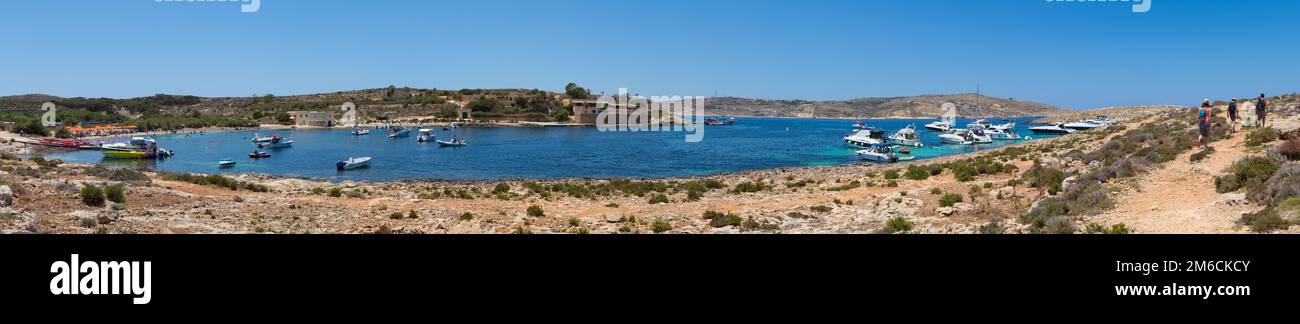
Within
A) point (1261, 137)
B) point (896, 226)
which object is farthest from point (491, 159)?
point (1261, 137)

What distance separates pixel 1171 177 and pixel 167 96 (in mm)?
189878

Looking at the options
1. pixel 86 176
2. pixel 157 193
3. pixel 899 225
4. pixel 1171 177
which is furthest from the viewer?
pixel 86 176

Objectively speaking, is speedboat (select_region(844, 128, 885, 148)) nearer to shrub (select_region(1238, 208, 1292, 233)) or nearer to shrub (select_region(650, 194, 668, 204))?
shrub (select_region(650, 194, 668, 204))

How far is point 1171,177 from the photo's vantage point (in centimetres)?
1509

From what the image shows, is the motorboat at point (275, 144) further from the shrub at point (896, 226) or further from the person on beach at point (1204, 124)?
the person on beach at point (1204, 124)

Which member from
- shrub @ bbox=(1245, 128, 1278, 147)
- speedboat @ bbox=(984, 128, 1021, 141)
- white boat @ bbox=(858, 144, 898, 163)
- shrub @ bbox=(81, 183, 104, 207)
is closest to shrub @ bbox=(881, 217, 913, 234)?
shrub @ bbox=(1245, 128, 1278, 147)

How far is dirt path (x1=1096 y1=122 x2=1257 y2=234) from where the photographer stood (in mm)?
10039

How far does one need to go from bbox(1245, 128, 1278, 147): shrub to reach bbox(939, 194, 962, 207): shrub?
7632 mm

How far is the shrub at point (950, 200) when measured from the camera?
56.0 ft

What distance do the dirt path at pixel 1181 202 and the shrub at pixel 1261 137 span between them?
29 centimetres

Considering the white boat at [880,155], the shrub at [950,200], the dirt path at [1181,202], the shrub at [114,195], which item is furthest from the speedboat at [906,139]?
the shrub at [114,195]
